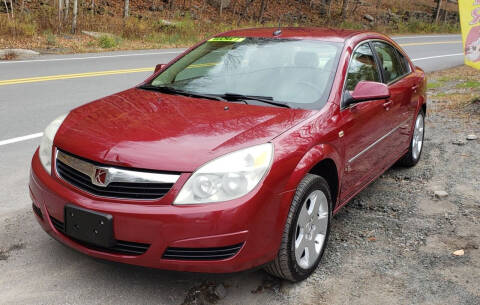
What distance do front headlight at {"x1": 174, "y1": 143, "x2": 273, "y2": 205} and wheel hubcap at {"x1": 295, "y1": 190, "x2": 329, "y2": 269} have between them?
1.64 feet

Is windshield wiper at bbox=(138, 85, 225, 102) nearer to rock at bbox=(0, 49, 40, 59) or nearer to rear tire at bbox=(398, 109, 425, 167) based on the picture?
rear tire at bbox=(398, 109, 425, 167)

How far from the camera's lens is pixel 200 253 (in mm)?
2801

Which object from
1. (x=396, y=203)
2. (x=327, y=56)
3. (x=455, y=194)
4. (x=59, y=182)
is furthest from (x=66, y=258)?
(x=455, y=194)

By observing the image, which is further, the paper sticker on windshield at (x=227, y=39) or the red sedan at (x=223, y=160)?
the paper sticker on windshield at (x=227, y=39)

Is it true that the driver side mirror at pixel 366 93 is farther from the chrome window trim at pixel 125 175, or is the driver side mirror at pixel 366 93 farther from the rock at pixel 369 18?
the rock at pixel 369 18

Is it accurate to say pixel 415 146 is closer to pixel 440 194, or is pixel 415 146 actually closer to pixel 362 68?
pixel 440 194

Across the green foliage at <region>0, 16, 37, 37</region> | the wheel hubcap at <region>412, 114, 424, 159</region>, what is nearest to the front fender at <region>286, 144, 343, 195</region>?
the wheel hubcap at <region>412, 114, 424, 159</region>

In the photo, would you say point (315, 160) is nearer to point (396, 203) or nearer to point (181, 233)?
point (181, 233)

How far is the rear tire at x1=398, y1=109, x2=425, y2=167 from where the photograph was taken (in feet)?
18.8

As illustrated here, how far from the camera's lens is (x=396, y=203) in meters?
4.80

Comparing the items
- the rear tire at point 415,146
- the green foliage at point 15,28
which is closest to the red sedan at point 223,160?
the rear tire at point 415,146

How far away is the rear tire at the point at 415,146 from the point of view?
5738 mm

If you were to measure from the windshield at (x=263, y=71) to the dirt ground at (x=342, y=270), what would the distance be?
3.97 ft

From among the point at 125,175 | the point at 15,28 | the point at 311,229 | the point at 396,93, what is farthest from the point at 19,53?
the point at 311,229
